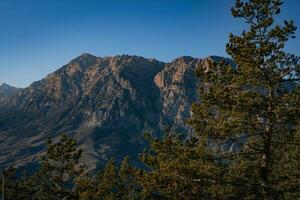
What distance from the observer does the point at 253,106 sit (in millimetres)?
23344

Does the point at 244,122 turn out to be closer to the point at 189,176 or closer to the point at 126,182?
the point at 189,176

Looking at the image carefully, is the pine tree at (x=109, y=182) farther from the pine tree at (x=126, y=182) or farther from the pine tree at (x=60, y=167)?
the pine tree at (x=60, y=167)

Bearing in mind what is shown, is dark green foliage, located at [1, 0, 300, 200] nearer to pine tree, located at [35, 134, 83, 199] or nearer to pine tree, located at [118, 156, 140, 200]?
pine tree, located at [35, 134, 83, 199]

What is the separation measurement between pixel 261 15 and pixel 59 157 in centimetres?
3221

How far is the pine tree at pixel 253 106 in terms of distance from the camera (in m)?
23.2

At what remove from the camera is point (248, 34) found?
24.4 meters

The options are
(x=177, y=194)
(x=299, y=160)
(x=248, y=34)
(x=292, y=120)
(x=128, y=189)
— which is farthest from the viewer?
(x=128, y=189)

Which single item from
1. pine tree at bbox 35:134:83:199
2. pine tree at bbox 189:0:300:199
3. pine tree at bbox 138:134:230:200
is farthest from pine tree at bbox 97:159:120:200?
pine tree at bbox 189:0:300:199

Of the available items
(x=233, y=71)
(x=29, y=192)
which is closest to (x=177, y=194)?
(x=233, y=71)

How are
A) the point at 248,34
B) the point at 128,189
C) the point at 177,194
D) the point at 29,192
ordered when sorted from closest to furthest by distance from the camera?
the point at 248,34 → the point at 177,194 → the point at 128,189 → the point at 29,192

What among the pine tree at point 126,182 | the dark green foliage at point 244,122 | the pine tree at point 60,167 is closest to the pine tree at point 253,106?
the dark green foliage at point 244,122

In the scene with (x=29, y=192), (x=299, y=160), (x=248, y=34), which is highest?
(x=248, y=34)

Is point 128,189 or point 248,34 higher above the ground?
point 248,34

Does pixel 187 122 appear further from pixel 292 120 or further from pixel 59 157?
pixel 59 157
